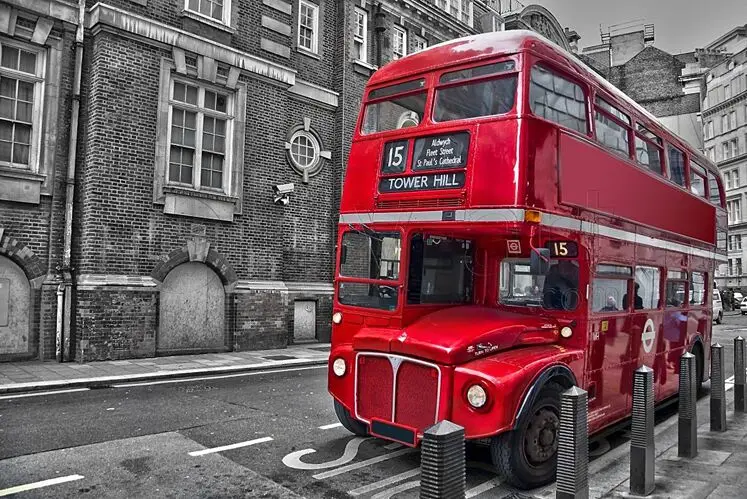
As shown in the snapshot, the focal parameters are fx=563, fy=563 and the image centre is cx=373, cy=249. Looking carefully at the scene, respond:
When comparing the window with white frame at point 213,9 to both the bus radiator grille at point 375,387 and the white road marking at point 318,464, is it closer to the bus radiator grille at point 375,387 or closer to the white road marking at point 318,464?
the bus radiator grille at point 375,387

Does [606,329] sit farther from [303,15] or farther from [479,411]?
[303,15]

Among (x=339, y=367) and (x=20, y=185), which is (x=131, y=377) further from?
(x=339, y=367)

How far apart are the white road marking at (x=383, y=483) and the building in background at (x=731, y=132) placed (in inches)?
2202

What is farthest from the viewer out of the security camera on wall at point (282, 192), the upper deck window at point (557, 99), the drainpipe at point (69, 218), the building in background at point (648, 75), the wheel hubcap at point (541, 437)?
the building in background at point (648, 75)

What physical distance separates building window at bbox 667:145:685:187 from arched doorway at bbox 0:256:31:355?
11.9 meters

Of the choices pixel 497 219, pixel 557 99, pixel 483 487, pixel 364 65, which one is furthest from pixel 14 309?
pixel 364 65

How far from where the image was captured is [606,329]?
629cm

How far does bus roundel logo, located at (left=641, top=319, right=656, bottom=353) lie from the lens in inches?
287

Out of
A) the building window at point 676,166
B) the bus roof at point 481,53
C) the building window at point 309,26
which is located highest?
the building window at point 309,26

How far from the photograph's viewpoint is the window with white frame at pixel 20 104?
11.2m

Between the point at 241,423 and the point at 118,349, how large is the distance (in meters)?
6.02

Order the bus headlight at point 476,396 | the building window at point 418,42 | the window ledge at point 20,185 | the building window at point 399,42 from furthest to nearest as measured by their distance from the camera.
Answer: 1. the building window at point 418,42
2. the building window at point 399,42
3. the window ledge at point 20,185
4. the bus headlight at point 476,396

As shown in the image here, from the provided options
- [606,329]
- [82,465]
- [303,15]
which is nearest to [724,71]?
[303,15]

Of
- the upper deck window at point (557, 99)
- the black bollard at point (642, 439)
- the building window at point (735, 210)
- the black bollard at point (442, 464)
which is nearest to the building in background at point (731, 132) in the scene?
the building window at point (735, 210)
